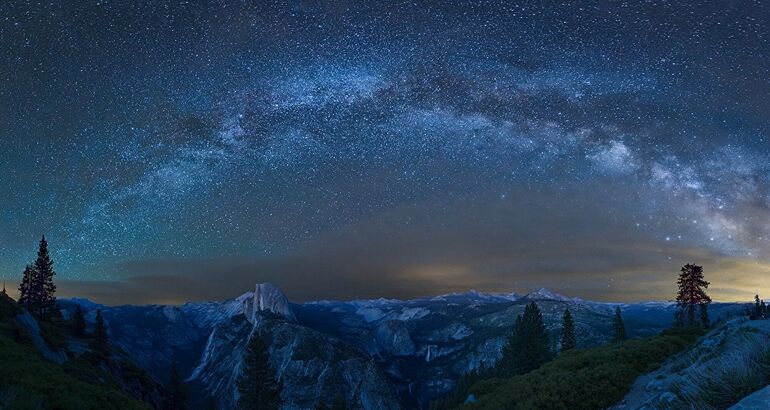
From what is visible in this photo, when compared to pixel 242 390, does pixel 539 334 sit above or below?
above

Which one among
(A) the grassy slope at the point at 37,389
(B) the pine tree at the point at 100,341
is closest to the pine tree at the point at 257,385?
(B) the pine tree at the point at 100,341

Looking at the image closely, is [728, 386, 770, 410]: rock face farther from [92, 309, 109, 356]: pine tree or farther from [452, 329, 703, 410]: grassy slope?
[92, 309, 109, 356]: pine tree

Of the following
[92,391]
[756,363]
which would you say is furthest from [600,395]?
[92,391]

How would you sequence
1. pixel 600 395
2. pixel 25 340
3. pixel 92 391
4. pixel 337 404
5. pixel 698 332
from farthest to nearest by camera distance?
pixel 337 404 → pixel 25 340 → pixel 698 332 → pixel 92 391 → pixel 600 395

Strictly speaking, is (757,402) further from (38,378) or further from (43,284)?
(43,284)

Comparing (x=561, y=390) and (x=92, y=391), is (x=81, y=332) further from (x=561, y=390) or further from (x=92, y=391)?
(x=561, y=390)

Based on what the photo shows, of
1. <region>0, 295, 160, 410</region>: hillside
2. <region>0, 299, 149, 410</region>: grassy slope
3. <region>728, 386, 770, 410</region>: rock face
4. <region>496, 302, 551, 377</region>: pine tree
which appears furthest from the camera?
<region>496, 302, 551, 377</region>: pine tree

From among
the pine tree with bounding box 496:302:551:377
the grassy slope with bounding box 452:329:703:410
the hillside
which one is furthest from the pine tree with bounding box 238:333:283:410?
the grassy slope with bounding box 452:329:703:410
